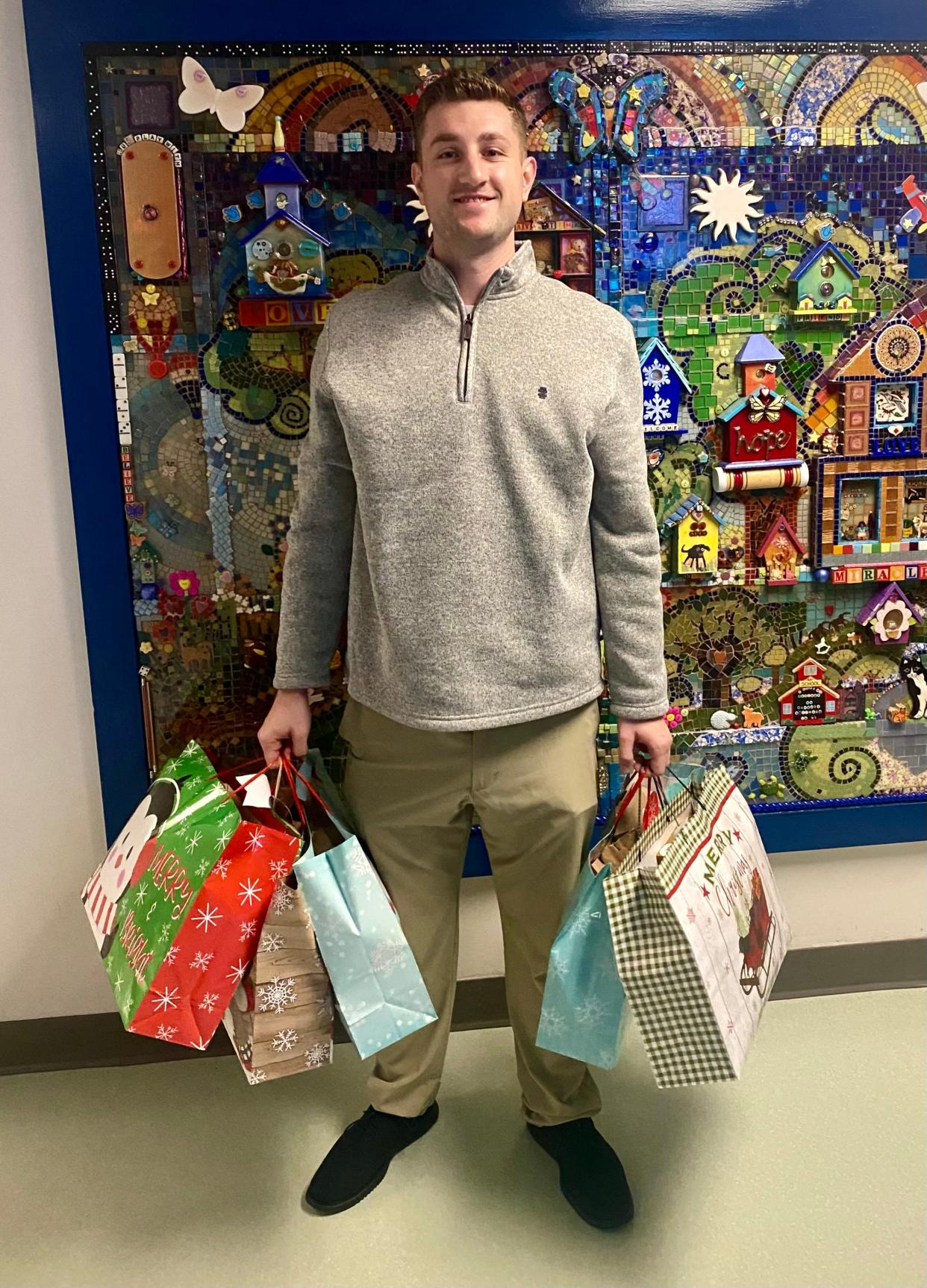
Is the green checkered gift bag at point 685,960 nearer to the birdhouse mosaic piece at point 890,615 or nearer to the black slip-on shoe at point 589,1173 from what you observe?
the black slip-on shoe at point 589,1173

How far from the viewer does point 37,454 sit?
1563mm

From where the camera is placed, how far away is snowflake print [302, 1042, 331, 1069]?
133 cm

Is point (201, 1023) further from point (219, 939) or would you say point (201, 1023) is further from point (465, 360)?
point (465, 360)

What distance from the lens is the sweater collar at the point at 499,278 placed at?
132 cm

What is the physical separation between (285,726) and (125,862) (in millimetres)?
286

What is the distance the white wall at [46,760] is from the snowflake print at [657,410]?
0.85 meters

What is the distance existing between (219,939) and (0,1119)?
0.75 meters

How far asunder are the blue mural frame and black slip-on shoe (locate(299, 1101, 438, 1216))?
0.64 m

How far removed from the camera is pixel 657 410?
1625 millimetres

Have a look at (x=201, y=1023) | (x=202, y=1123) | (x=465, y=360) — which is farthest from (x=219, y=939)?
(x=465, y=360)

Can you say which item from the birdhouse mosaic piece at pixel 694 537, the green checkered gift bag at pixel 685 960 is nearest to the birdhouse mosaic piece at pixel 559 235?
the birdhouse mosaic piece at pixel 694 537

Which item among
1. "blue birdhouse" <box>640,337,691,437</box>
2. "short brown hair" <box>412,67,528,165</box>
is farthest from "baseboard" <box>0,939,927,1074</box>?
"short brown hair" <box>412,67,528,165</box>

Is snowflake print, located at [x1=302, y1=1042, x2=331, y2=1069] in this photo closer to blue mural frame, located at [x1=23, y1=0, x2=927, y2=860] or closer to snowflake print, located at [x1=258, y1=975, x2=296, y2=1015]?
snowflake print, located at [x1=258, y1=975, x2=296, y2=1015]

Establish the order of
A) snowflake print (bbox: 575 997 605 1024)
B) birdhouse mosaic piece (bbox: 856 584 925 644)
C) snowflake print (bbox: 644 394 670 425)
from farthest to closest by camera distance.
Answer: birdhouse mosaic piece (bbox: 856 584 925 644)
snowflake print (bbox: 644 394 670 425)
snowflake print (bbox: 575 997 605 1024)
